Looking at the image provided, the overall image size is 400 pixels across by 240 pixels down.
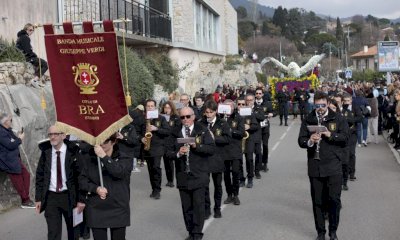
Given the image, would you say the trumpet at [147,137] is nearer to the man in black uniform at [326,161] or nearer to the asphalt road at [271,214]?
the asphalt road at [271,214]

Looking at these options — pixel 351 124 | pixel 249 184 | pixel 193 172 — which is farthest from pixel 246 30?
pixel 193 172

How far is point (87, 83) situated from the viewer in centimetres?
538

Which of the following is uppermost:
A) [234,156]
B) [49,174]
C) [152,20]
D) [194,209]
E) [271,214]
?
[152,20]

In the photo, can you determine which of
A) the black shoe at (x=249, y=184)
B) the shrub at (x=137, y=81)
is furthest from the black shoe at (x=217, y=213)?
the shrub at (x=137, y=81)

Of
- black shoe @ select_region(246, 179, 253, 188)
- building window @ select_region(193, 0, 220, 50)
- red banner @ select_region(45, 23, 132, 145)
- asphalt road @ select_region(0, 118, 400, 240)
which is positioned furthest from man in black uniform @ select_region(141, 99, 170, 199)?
building window @ select_region(193, 0, 220, 50)

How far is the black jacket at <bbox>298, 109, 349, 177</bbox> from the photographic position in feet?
24.9

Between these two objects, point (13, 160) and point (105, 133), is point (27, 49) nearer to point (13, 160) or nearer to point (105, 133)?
point (13, 160)

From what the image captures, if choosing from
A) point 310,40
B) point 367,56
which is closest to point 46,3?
point 367,56

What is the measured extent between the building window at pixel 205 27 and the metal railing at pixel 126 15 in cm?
729

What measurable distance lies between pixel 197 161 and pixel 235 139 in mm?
2306

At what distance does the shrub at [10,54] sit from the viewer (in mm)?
12930

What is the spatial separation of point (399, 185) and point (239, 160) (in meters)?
3.64

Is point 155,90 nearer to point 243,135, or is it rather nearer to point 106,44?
point 243,135

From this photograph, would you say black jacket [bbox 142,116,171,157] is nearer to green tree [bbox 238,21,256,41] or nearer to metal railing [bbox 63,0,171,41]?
metal railing [bbox 63,0,171,41]
